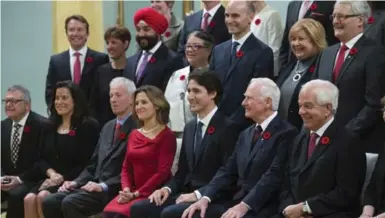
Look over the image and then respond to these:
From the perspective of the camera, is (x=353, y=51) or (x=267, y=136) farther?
(x=353, y=51)

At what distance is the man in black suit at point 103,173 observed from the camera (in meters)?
5.66

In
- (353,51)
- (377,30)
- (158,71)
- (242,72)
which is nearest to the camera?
(353,51)

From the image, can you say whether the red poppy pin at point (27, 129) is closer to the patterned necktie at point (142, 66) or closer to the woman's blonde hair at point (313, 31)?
the patterned necktie at point (142, 66)

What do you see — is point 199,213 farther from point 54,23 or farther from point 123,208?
point 54,23

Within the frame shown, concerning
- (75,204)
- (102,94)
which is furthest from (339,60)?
(102,94)

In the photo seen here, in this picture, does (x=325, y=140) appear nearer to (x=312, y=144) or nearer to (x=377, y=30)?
(x=312, y=144)

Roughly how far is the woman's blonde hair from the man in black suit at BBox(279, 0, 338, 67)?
32 centimetres

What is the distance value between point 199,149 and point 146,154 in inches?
15.2

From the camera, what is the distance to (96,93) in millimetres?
6527

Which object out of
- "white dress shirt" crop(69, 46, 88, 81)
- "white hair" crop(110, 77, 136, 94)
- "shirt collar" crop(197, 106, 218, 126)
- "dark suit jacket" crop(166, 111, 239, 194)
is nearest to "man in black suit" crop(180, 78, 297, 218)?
"dark suit jacket" crop(166, 111, 239, 194)

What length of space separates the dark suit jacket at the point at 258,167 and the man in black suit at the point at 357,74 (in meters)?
0.37

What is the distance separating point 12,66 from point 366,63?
16.8ft

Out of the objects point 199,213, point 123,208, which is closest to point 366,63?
point 199,213

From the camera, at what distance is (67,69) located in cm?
669
